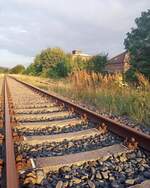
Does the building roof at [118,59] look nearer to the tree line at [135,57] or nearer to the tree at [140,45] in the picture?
the tree line at [135,57]

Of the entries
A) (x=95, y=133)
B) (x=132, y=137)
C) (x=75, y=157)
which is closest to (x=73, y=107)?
(x=95, y=133)

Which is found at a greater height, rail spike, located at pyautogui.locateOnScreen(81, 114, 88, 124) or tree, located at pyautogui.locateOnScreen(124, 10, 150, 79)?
tree, located at pyautogui.locateOnScreen(124, 10, 150, 79)

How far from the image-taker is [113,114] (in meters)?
8.96

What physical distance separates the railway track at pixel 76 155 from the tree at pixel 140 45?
1823cm

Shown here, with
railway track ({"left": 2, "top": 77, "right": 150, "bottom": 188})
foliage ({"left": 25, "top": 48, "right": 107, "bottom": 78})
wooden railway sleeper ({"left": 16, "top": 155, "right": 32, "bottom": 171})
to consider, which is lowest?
railway track ({"left": 2, "top": 77, "right": 150, "bottom": 188})

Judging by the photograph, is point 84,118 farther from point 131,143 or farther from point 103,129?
point 131,143

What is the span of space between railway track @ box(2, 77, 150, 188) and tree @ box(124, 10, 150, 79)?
59.8ft

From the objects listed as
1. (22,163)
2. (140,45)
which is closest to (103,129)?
(22,163)

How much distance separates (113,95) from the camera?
1054 centimetres

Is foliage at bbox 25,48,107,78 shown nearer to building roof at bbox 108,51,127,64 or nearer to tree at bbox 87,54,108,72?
tree at bbox 87,54,108,72

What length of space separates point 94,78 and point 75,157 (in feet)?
27.6

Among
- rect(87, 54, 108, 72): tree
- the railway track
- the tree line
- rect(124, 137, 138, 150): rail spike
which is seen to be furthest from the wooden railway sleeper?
rect(87, 54, 108, 72): tree

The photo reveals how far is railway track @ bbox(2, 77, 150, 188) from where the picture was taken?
3828 mm

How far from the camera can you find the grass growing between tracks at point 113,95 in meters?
8.41
